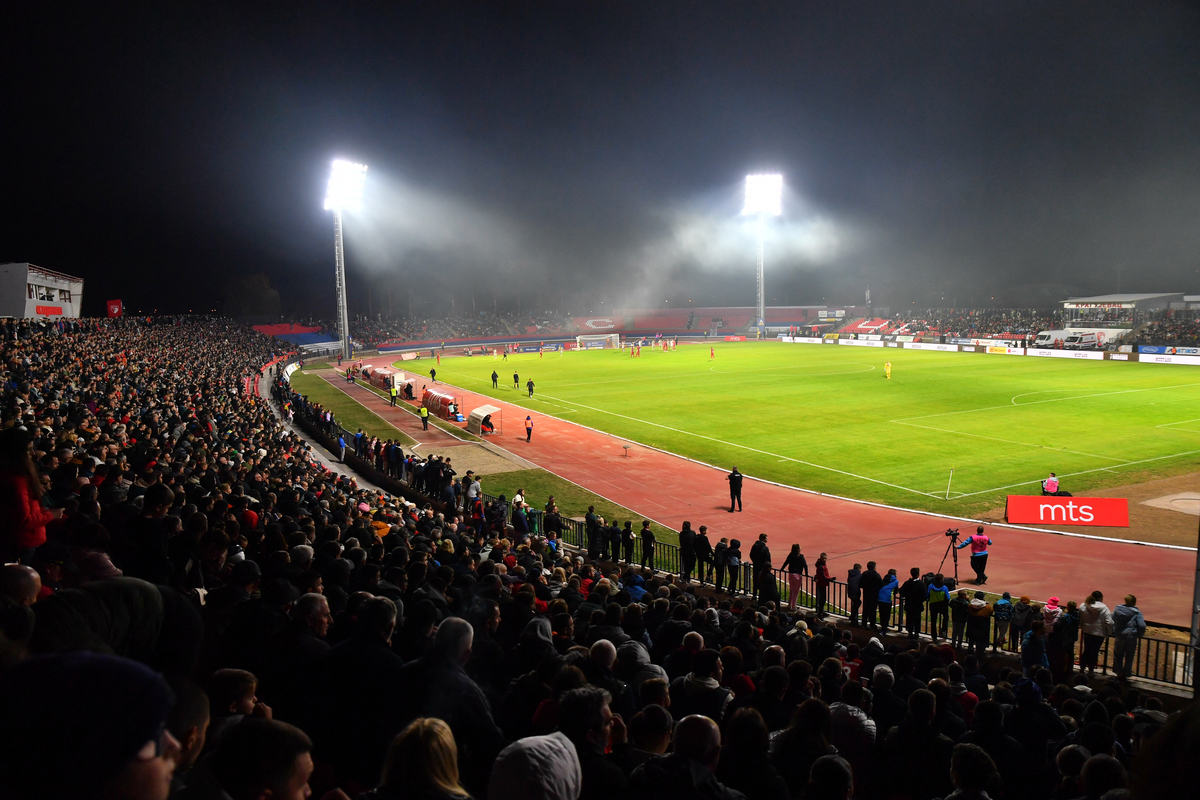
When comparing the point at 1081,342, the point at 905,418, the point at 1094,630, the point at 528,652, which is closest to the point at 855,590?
the point at 1094,630

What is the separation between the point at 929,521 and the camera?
2189 centimetres

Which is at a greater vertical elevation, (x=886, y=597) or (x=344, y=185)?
(x=344, y=185)

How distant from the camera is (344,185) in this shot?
68.9 meters

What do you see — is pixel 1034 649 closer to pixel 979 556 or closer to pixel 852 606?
pixel 852 606

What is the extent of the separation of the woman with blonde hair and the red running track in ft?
55.0

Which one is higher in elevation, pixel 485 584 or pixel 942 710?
pixel 485 584

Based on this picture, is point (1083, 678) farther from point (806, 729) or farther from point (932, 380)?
point (932, 380)

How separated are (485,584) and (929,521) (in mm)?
17989

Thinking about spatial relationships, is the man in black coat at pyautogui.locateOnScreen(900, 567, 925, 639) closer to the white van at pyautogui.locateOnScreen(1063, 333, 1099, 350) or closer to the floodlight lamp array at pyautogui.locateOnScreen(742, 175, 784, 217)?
the white van at pyautogui.locateOnScreen(1063, 333, 1099, 350)

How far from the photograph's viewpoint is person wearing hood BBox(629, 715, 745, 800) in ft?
10.6

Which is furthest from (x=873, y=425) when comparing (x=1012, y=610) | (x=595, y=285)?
(x=595, y=285)

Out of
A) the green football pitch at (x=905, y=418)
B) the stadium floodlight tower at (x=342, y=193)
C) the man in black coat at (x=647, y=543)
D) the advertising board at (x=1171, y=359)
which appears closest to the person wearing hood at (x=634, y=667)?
the man in black coat at (x=647, y=543)

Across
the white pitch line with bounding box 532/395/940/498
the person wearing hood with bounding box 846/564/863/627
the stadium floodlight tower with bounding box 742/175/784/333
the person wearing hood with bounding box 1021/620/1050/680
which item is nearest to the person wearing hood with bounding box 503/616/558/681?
the person wearing hood with bounding box 1021/620/1050/680

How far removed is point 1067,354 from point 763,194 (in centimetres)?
3884
